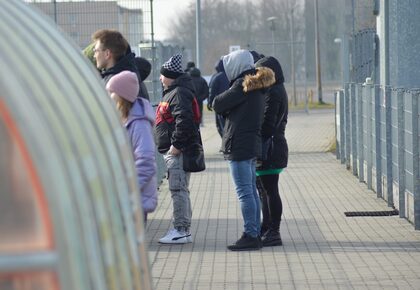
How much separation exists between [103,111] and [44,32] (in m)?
0.32

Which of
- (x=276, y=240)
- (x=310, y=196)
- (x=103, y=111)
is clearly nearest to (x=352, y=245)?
(x=276, y=240)

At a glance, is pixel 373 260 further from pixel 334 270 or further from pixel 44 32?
pixel 44 32

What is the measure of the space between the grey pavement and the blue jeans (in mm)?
245

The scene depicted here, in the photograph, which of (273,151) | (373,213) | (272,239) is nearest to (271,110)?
(273,151)

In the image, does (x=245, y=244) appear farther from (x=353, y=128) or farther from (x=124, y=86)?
(x=353, y=128)

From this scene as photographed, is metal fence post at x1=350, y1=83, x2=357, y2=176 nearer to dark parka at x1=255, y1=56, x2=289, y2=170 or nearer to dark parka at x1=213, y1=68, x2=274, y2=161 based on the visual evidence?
dark parka at x1=255, y1=56, x2=289, y2=170

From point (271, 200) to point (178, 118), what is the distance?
3.70 ft

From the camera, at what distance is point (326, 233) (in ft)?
36.7

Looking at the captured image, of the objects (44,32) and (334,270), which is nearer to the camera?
(44,32)

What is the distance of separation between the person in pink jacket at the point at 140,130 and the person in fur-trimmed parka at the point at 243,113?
8.92 feet

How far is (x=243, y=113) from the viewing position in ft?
32.0

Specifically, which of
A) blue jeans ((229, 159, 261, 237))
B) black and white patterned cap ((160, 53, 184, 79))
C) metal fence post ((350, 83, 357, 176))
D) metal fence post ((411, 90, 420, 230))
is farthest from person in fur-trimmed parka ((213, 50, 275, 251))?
metal fence post ((350, 83, 357, 176))

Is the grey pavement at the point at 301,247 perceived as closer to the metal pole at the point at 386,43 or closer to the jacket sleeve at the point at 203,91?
the metal pole at the point at 386,43

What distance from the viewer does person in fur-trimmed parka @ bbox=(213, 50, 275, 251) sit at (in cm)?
971
